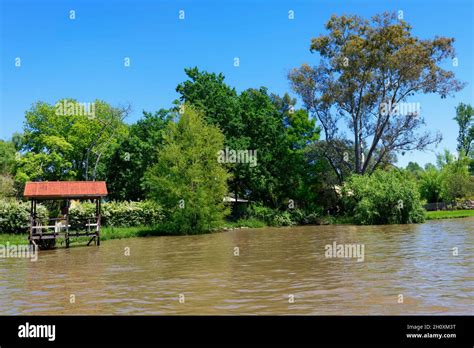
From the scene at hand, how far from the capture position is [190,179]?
39.6 meters

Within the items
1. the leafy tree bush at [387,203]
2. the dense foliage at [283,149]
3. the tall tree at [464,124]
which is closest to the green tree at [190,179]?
the dense foliage at [283,149]

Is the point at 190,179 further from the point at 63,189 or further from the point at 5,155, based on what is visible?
the point at 5,155

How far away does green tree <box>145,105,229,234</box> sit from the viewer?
1535 inches

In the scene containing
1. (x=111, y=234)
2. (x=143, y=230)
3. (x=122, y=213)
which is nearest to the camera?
(x=111, y=234)

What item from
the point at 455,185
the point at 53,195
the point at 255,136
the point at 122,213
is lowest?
the point at 122,213

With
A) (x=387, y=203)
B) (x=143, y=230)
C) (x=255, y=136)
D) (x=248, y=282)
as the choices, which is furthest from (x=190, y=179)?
(x=248, y=282)

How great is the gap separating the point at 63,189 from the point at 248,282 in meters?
17.0

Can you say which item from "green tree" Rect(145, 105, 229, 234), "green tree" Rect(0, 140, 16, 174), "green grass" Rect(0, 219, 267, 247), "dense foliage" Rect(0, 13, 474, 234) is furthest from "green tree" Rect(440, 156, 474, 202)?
"green tree" Rect(0, 140, 16, 174)

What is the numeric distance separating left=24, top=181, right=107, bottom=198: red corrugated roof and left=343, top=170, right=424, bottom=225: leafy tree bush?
2451 cm

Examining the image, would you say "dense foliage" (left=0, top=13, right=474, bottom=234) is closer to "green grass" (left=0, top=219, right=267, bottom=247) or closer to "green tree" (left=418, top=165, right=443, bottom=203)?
"green grass" (left=0, top=219, right=267, bottom=247)

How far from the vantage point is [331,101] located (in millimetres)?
50188

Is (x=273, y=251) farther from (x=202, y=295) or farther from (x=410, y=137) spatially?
(x=410, y=137)
